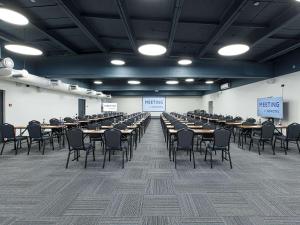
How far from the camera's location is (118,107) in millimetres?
24734

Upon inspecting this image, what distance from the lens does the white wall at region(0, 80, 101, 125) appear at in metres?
8.70

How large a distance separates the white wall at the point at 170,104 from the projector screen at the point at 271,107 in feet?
46.5

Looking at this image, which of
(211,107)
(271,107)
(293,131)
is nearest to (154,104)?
(211,107)

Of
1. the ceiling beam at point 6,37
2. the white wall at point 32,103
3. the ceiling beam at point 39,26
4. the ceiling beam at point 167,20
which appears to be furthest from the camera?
the white wall at point 32,103

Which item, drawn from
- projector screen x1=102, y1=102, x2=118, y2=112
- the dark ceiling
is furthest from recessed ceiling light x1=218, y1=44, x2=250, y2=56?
projector screen x1=102, y1=102, x2=118, y2=112

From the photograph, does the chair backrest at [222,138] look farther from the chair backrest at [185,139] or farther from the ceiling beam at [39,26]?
the ceiling beam at [39,26]

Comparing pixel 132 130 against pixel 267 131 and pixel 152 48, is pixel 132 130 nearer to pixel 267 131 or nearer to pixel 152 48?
pixel 152 48

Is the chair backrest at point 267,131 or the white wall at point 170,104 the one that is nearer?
the chair backrest at point 267,131

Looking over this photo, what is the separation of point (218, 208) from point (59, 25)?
583 centimetres

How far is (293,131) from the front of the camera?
650 centimetres

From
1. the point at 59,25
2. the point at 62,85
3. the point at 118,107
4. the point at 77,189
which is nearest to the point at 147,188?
the point at 77,189

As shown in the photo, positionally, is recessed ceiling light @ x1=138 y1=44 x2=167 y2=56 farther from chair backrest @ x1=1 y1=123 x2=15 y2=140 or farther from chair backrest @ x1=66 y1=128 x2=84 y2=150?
chair backrest @ x1=1 y1=123 x2=15 y2=140

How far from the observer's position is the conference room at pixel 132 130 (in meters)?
3.16

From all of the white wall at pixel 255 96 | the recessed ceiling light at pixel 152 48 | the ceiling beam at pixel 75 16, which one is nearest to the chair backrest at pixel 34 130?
the ceiling beam at pixel 75 16
